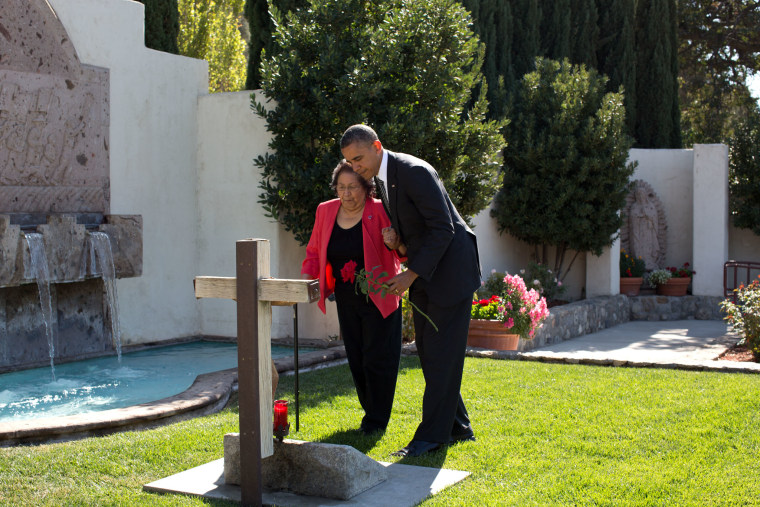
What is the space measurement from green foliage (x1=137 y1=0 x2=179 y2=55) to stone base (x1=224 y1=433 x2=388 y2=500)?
855cm

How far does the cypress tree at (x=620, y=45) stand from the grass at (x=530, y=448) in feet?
34.5

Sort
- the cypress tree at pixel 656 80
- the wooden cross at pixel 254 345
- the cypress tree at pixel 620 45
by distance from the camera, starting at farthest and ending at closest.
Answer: the cypress tree at pixel 656 80 < the cypress tree at pixel 620 45 < the wooden cross at pixel 254 345

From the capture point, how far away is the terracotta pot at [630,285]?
45.5ft

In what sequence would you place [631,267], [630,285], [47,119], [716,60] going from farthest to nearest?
1. [716,60]
2. [631,267]
3. [630,285]
4. [47,119]

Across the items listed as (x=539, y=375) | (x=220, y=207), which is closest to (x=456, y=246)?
(x=539, y=375)

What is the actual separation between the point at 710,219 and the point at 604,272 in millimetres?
2337

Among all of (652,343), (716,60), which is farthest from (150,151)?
(716,60)

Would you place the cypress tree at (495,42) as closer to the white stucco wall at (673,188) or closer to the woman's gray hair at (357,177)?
the white stucco wall at (673,188)

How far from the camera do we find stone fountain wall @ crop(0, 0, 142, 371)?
7.16 metres

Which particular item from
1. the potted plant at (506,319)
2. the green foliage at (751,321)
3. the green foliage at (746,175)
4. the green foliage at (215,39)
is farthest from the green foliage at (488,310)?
the green foliage at (215,39)

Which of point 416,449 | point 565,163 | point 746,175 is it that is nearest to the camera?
point 416,449

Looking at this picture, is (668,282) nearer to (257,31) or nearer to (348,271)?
(257,31)

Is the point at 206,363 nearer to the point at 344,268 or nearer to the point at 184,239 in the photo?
the point at 184,239

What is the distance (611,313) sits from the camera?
12758 mm
